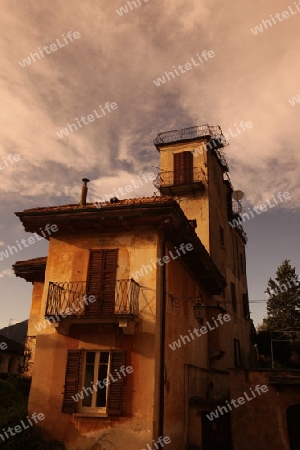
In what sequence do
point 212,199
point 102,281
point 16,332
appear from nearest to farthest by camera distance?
point 102,281, point 212,199, point 16,332

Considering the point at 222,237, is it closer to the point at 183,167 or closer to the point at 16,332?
the point at 183,167

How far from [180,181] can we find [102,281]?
11.7 metres

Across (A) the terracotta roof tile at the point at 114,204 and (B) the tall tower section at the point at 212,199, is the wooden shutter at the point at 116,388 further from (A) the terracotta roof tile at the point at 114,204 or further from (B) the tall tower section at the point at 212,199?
(B) the tall tower section at the point at 212,199

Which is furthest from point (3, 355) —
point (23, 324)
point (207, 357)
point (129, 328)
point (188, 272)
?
point (23, 324)

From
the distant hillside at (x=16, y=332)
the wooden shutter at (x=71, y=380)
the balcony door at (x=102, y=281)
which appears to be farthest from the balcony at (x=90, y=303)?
the distant hillside at (x=16, y=332)

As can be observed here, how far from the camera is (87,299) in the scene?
438 inches

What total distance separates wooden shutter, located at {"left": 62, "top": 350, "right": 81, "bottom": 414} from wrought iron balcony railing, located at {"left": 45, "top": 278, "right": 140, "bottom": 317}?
1.22 meters

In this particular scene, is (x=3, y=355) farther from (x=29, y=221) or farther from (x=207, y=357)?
(x=29, y=221)

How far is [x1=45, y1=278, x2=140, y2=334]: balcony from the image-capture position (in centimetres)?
1029

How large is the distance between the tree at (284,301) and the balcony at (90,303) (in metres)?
29.4

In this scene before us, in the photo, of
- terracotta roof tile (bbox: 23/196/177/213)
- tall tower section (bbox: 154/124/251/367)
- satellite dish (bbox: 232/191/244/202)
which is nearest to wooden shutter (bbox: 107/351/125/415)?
terracotta roof tile (bbox: 23/196/177/213)

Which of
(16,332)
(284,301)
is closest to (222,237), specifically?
(284,301)

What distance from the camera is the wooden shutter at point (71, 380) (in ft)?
33.6

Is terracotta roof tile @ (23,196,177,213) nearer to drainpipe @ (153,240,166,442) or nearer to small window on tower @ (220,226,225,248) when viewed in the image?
drainpipe @ (153,240,166,442)
